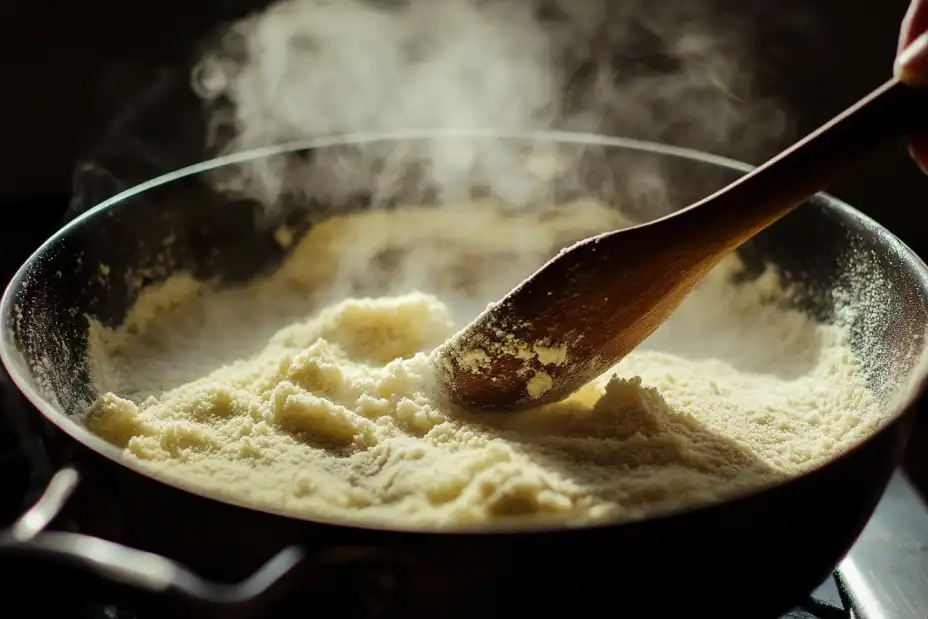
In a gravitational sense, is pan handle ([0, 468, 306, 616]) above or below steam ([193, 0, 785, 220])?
below

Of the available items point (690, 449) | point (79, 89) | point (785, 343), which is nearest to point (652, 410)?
point (690, 449)

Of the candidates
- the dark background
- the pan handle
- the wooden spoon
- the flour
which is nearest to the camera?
the pan handle

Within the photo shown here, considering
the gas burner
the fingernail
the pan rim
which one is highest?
the fingernail

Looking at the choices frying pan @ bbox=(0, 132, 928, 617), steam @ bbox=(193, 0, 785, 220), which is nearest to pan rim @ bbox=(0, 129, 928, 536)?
frying pan @ bbox=(0, 132, 928, 617)

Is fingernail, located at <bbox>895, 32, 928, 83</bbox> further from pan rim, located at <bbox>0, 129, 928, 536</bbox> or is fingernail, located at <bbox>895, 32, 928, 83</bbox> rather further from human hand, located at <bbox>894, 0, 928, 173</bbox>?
pan rim, located at <bbox>0, 129, 928, 536</bbox>

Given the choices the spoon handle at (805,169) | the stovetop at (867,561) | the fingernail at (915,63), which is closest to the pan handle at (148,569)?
the stovetop at (867,561)

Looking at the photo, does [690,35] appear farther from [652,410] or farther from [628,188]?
[652,410]

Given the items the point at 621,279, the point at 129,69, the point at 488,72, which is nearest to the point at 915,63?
the point at 621,279
